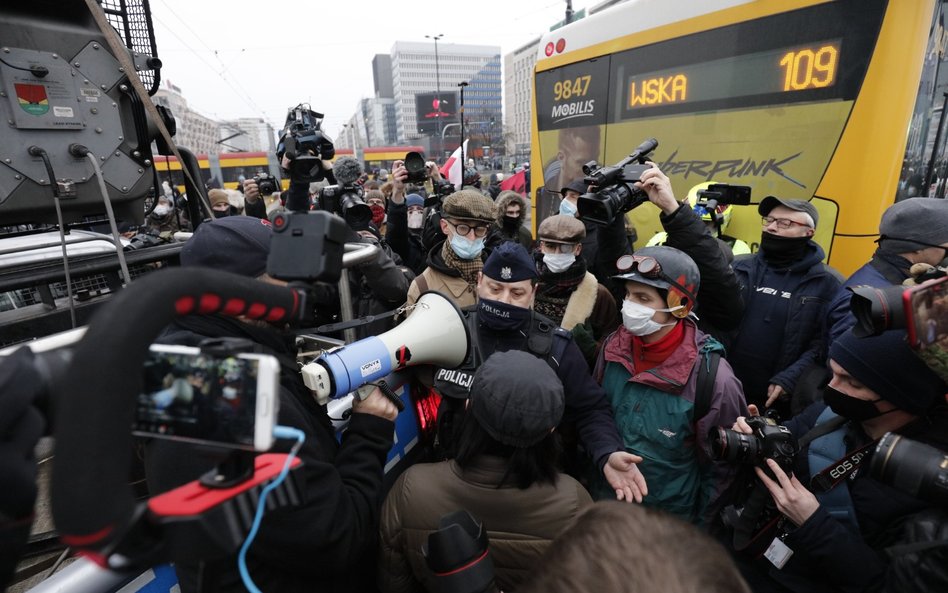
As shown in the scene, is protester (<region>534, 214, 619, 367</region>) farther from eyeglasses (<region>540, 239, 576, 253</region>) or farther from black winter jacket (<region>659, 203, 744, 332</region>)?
black winter jacket (<region>659, 203, 744, 332</region>)

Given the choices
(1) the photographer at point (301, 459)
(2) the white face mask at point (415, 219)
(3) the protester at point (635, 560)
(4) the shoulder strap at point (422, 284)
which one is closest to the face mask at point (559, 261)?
(4) the shoulder strap at point (422, 284)

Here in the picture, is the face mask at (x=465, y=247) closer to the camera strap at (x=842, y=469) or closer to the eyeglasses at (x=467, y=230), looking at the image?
the eyeglasses at (x=467, y=230)

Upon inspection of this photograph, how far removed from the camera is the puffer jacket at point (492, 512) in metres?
1.49

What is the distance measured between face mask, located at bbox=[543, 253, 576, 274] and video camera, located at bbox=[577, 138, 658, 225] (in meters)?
0.64

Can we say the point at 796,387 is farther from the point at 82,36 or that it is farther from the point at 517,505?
the point at 82,36

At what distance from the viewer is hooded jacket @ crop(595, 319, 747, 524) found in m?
1.94

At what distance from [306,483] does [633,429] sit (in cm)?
152

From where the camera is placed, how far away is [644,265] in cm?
207

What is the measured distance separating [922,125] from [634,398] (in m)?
3.35

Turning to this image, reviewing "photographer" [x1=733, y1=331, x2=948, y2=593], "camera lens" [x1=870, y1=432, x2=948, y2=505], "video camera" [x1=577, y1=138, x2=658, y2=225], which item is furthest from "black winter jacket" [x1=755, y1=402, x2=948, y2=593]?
"video camera" [x1=577, y1=138, x2=658, y2=225]

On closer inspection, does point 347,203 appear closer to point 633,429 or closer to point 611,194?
point 611,194

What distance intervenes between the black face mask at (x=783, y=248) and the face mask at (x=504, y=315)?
67.8 inches

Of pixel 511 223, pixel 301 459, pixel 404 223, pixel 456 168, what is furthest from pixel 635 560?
pixel 456 168

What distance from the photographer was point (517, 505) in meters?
1.49
